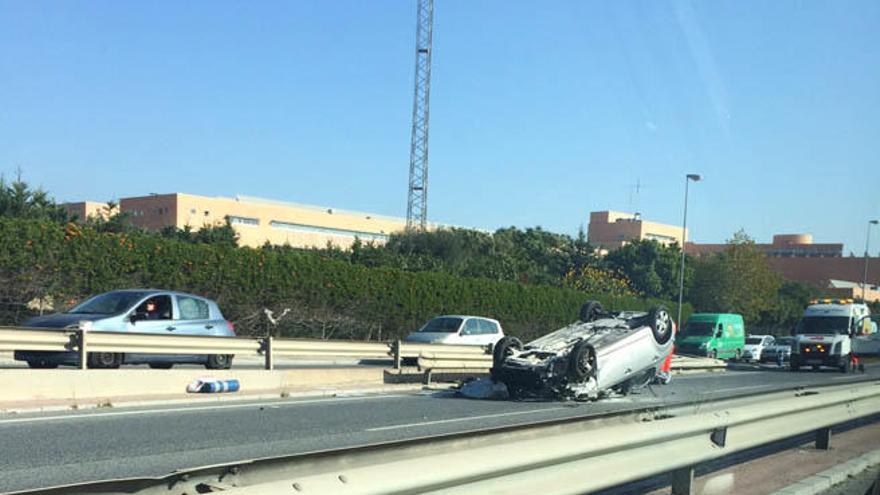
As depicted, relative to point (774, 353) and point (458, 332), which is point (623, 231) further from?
point (458, 332)

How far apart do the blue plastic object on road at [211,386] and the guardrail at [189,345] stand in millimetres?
950

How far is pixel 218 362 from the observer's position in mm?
17484

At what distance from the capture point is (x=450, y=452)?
14.9 ft

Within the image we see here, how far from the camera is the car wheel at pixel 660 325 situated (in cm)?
1580

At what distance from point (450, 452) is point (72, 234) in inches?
889

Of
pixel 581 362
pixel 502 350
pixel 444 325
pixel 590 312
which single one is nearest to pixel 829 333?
pixel 444 325

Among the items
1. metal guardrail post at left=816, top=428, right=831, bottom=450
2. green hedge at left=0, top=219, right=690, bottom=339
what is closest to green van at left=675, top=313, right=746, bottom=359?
green hedge at left=0, top=219, right=690, bottom=339

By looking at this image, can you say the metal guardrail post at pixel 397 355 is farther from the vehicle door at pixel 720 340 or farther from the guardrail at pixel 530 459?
the vehicle door at pixel 720 340

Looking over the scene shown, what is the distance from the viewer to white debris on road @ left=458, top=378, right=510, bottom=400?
16.2 meters

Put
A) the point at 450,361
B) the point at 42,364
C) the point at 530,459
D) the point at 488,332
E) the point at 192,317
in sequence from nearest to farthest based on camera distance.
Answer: the point at 530,459
the point at 42,364
the point at 192,317
the point at 450,361
the point at 488,332

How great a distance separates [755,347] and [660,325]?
3335cm

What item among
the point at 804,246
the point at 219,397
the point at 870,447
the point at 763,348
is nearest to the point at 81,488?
the point at 870,447

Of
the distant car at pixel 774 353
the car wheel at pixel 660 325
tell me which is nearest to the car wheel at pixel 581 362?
the car wheel at pixel 660 325

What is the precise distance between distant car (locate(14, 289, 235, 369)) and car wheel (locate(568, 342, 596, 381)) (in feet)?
22.7
